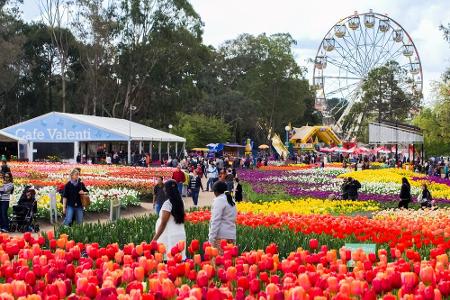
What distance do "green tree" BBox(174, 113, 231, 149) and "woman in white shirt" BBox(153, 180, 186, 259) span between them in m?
61.6

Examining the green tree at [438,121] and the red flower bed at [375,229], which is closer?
the red flower bed at [375,229]

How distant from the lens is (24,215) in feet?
50.3

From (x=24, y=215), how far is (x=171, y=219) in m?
7.69

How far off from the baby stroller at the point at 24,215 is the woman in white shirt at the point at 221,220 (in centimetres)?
735

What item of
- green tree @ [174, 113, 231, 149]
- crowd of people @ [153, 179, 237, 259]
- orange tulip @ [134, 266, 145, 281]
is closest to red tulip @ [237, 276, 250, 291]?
orange tulip @ [134, 266, 145, 281]

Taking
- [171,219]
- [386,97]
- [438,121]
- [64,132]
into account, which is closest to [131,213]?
[171,219]

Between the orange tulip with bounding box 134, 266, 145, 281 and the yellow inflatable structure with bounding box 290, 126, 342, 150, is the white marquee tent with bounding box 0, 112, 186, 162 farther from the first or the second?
the orange tulip with bounding box 134, 266, 145, 281

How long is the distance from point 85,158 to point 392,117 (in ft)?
127

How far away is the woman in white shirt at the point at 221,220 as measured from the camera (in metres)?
8.94

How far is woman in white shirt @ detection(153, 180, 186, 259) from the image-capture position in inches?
332

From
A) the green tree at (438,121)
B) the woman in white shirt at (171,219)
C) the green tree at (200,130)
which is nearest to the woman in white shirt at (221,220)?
the woman in white shirt at (171,219)

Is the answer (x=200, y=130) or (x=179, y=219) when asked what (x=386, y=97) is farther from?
(x=179, y=219)

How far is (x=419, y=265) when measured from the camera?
5797 millimetres

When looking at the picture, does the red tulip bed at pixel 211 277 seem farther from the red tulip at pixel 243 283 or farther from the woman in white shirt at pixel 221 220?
the woman in white shirt at pixel 221 220
